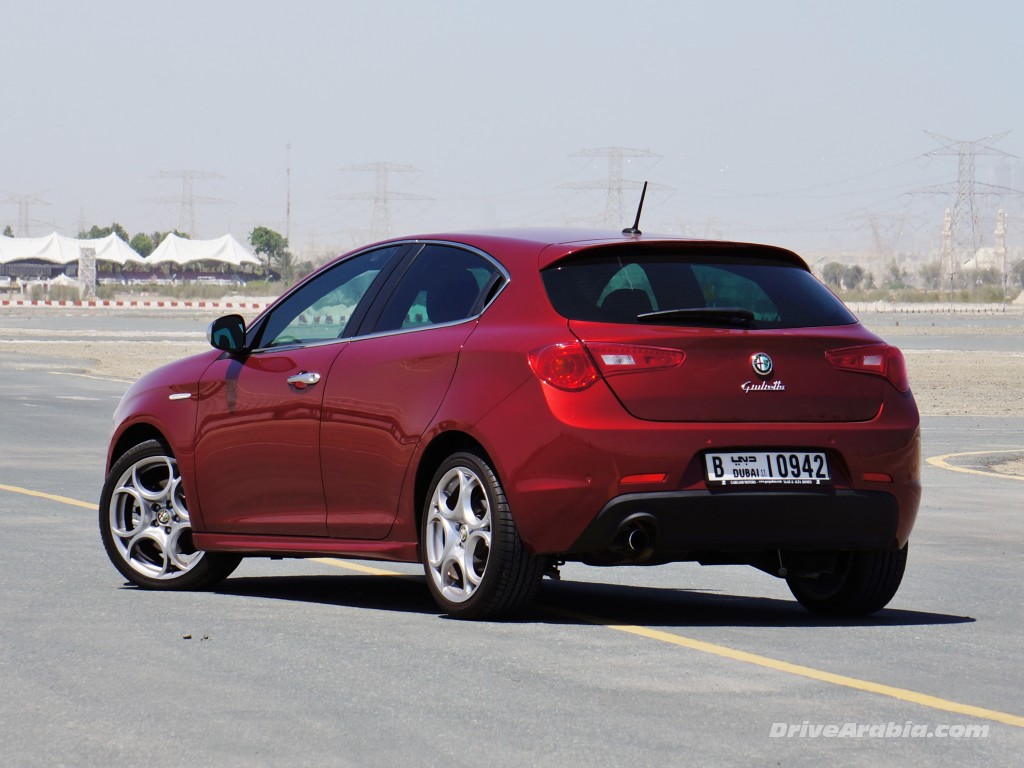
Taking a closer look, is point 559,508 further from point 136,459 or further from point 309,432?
point 136,459

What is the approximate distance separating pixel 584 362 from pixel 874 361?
1.29m

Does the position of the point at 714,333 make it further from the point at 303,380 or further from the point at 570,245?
the point at 303,380

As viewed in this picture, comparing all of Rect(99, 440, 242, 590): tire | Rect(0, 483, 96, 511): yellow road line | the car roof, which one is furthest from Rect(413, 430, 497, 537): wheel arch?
Rect(0, 483, 96, 511): yellow road line

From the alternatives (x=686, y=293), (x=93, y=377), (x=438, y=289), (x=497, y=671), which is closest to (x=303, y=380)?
(x=438, y=289)

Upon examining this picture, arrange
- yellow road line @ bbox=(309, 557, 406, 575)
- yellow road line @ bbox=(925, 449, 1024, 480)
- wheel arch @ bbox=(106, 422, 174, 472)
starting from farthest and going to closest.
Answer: yellow road line @ bbox=(925, 449, 1024, 480) < yellow road line @ bbox=(309, 557, 406, 575) < wheel arch @ bbox=(106, 422, 174, 472)

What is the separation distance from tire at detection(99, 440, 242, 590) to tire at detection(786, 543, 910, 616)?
275 cm

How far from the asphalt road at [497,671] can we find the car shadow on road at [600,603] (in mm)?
23

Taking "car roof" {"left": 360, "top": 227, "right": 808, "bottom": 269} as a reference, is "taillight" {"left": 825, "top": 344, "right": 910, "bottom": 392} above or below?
below

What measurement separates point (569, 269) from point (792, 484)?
1.24 meters

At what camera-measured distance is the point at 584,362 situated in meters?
7.39

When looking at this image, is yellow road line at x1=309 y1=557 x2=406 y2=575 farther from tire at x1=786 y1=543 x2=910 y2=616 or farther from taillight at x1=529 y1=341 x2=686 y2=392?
taillight at x1=529 y1=341 x2=686 y2=392

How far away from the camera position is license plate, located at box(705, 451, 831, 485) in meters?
7.48

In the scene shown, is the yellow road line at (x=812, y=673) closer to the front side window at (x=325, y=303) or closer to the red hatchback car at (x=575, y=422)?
the red hatchback car at (x=575, y=422)

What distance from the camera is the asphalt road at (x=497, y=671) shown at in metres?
5.47
